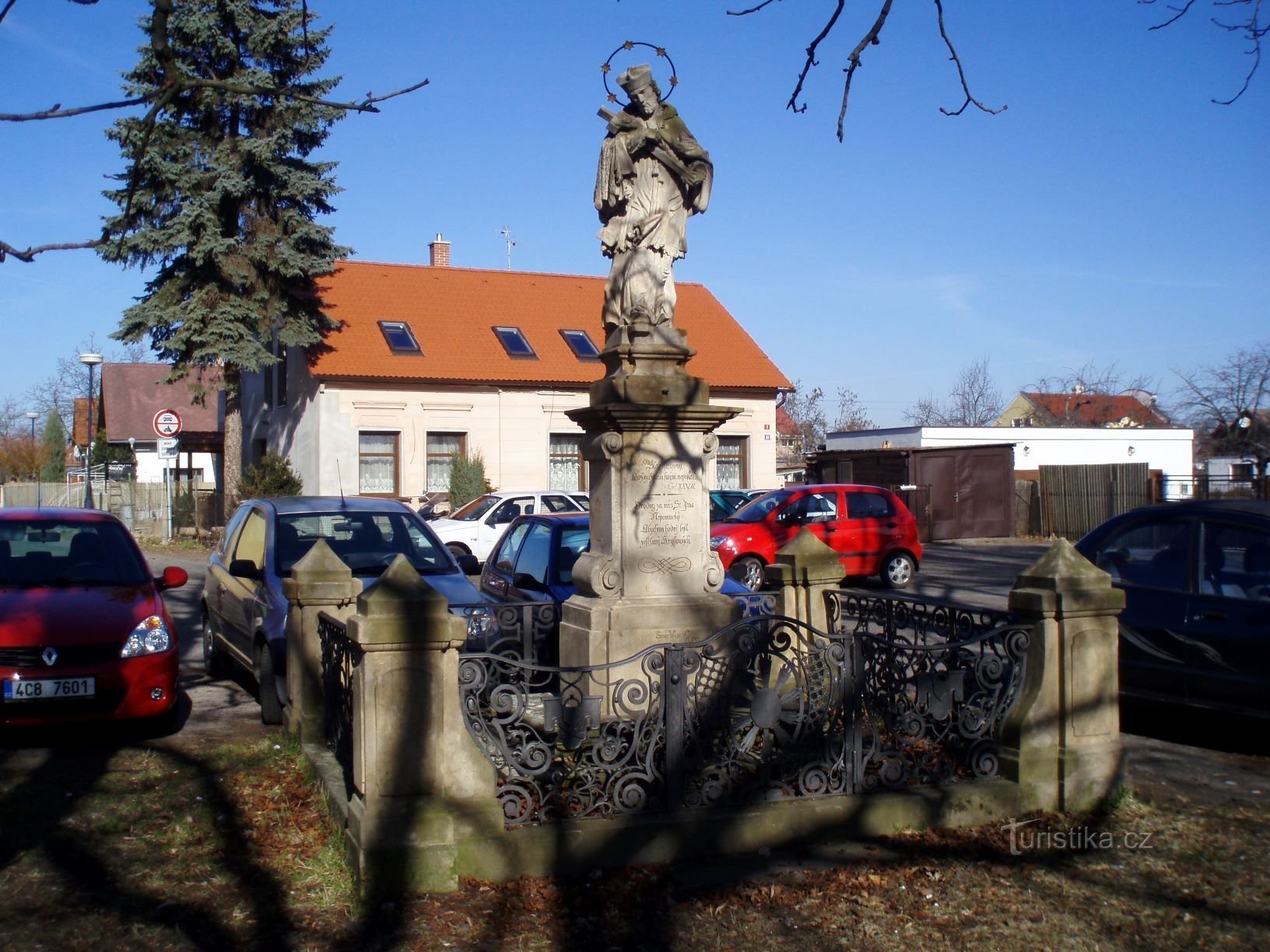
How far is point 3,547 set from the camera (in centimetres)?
875

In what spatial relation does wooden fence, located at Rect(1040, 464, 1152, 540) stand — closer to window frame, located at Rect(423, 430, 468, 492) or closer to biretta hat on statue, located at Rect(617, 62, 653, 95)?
window frame, located at Rect(423, 430, 468, 492)

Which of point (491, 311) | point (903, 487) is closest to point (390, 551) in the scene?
point (903, 487)

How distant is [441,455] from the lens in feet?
103

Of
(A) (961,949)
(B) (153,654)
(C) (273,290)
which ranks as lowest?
(A) (961,949)

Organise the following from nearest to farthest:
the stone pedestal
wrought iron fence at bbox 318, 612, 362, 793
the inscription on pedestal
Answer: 1. wrought iron fence at bbox 318, 612, 362, 793
2. the stone pedestal
3. the inscription on pedestal

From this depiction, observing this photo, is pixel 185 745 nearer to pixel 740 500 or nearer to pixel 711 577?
pixel 711 577

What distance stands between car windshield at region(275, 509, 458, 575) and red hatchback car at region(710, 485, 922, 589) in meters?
7.80

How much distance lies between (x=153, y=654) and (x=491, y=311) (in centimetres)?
2748

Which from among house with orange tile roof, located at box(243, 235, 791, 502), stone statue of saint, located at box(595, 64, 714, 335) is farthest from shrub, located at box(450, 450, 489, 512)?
stone statue of saint, located at box(595, 64, 714, 335)

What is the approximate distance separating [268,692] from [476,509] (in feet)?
43.1

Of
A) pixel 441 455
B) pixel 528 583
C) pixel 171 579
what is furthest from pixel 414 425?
pixel 171 579

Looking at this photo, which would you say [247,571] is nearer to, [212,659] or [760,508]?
[212,659]

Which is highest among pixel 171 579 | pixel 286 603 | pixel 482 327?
pixel 482 327

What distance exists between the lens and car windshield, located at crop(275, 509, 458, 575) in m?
9.33
